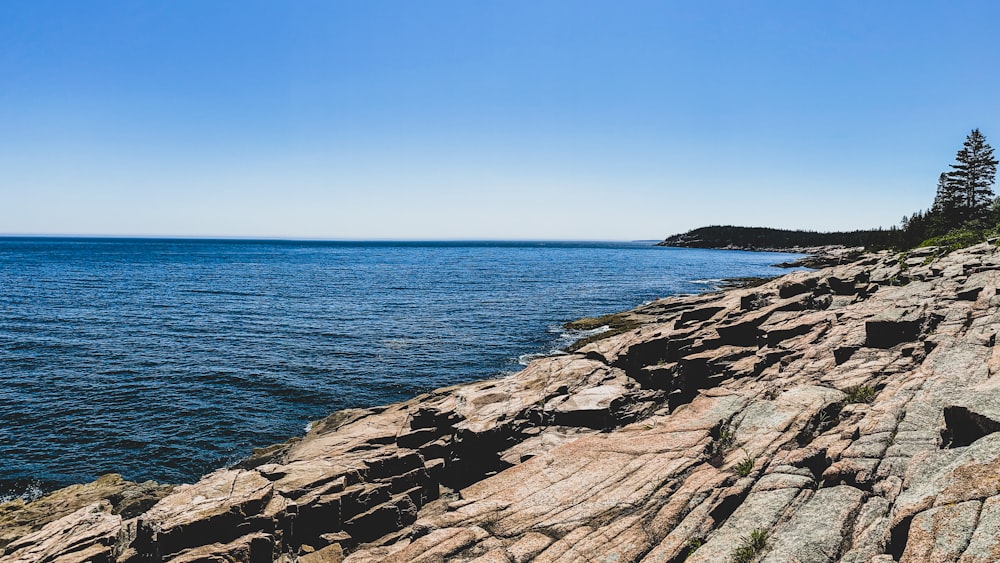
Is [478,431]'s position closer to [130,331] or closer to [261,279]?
[130,331]

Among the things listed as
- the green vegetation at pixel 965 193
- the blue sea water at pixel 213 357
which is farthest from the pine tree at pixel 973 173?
the blue sea water at pixel 213 357

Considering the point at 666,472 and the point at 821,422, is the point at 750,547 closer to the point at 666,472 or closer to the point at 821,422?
the point at 666,472

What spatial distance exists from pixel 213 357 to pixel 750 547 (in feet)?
142

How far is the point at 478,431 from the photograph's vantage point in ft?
69.9

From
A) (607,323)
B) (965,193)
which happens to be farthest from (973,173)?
(607,323)

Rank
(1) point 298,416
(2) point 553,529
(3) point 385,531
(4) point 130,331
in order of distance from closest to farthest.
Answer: (2) point 553,529
(3) point 385,531
(1) point 298,416
(4) point 130,331

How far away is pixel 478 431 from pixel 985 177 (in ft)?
365

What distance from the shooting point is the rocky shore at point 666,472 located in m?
10.1

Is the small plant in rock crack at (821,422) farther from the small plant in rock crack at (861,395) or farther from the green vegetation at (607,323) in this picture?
the green vegetation at (607,323)

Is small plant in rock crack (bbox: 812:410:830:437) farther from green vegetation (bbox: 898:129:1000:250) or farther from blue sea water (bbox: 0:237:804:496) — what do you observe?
green vegetation (bbox: 898:129:1000:250)

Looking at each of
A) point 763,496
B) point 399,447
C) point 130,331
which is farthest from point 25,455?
point 763,496

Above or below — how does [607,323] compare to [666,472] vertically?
below

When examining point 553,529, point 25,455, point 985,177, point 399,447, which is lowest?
point 25,455

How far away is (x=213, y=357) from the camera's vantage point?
42031 mm
